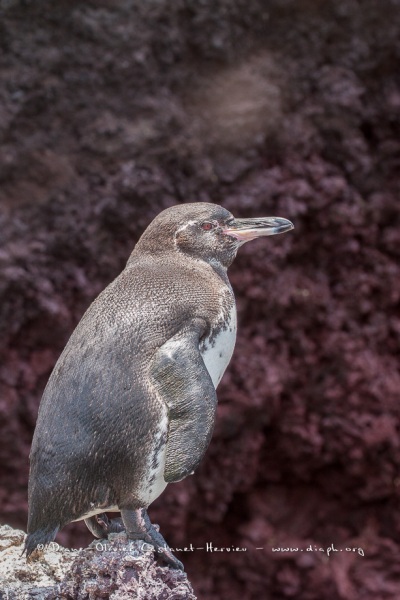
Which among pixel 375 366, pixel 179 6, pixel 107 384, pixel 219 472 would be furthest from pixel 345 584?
pixel 179 6

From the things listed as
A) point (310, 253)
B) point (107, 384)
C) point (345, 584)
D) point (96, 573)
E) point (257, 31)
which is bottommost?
point (345, 584)

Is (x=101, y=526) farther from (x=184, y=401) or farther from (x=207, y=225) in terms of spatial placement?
(x=207, y=225)

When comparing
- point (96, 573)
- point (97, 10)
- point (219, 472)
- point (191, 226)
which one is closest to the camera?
point (96, 573)

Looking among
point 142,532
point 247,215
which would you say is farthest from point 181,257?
point 247,215

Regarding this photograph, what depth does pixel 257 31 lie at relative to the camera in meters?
1.92

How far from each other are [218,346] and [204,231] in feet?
0.56

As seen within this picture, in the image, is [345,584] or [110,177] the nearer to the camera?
[110,177]

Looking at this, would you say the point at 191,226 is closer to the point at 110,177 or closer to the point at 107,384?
the point at 107,384

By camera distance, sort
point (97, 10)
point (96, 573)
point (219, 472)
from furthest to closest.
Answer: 1. point (219, 472)
2. point (97, 10)
3. point (96, 573)

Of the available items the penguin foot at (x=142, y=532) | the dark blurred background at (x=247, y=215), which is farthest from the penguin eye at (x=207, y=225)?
the dark blurred background at (x=247, y=215)

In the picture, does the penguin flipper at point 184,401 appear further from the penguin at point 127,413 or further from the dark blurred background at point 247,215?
the dark blurred background at point 247,215

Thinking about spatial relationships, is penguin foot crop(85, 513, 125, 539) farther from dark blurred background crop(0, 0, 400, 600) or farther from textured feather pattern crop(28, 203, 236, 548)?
dark blurred background crop(0, 0, 400, 600)

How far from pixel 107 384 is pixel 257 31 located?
1276 millimetres

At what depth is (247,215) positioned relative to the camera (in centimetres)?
190
